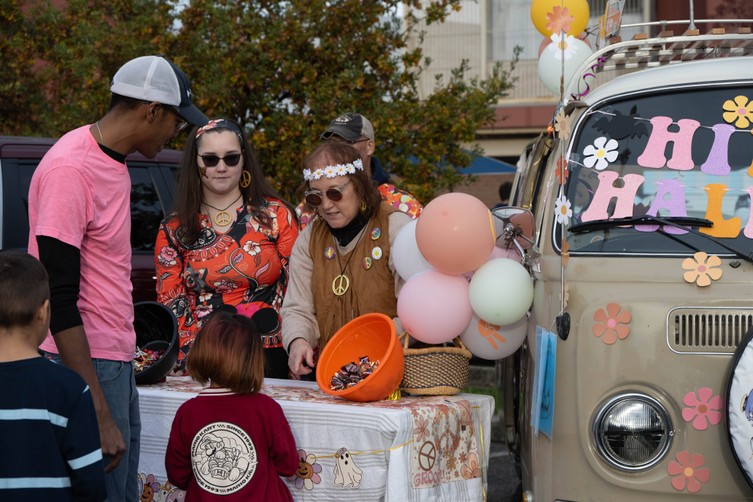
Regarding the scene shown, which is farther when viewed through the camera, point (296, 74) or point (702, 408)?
point (296, 74)

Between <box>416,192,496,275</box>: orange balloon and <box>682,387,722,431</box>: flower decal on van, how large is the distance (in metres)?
1.05

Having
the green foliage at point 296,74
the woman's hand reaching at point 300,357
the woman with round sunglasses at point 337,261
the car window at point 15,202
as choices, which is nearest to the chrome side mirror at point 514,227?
the woman with round sunglasses at point 337,261

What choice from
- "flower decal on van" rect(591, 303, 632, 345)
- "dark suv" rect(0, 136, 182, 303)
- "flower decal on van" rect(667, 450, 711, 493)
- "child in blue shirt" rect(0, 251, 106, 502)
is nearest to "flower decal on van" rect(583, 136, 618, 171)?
"flower decal on van" rect(591, 303, 632, 345)

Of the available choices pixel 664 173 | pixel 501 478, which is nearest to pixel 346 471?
pixel 664 173

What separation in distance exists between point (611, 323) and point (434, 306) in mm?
770

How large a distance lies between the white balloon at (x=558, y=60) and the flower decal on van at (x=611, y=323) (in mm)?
1659

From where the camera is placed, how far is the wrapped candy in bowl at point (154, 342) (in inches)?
170

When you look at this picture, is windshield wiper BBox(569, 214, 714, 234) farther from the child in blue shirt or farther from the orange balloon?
the child in blue shirt

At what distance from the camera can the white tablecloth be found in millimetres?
3654

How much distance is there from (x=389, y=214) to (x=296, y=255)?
482 millimetres

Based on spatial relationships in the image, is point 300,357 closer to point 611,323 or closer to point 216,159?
point 216,159

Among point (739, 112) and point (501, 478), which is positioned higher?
point (739, 112)

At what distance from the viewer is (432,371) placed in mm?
4086

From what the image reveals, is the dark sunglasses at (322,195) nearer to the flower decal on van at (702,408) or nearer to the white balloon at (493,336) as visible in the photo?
the white balloon at (493,336)
